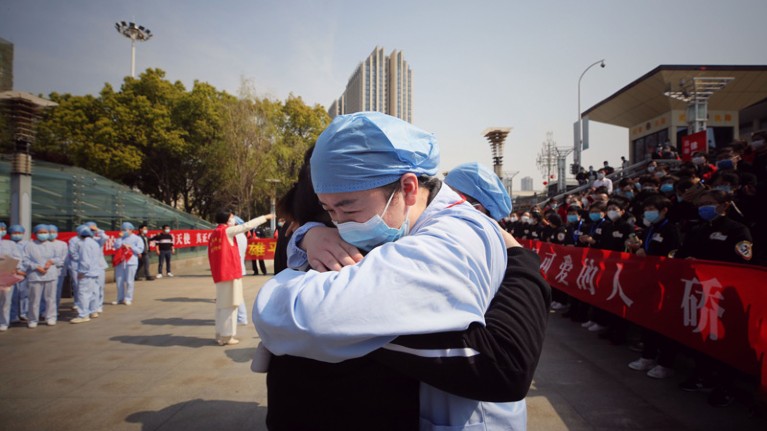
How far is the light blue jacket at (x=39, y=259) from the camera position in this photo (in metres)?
7.09

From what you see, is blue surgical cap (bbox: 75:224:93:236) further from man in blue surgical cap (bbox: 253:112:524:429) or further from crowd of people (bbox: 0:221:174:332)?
man in blue surgical cap (bbox: 253:112:524:429)

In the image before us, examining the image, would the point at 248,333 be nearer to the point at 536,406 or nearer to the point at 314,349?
the point at 536,406

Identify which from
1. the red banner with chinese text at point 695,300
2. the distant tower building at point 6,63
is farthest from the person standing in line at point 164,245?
the red banner with chinese text at point 695,300

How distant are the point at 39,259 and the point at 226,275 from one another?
4284 mm

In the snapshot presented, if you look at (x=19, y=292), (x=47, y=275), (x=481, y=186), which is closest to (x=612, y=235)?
(x=481, y=186)

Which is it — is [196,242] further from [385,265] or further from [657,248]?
[385,265]

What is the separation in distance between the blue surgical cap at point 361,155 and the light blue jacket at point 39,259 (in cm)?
883

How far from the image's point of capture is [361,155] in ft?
3.14

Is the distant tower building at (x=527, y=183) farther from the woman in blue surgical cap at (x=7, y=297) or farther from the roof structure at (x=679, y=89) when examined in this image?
the woman in blue surgical cap at (x=7, y=297)

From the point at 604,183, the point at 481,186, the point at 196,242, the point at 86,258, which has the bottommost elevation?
the point at 196,242

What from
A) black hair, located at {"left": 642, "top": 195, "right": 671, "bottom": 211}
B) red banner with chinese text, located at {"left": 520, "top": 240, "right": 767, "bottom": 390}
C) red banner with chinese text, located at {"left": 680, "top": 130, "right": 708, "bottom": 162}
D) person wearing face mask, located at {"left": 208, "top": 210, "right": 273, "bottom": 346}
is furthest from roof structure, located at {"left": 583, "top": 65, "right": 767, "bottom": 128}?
person wearing face mask, located at {"left": 208, "top": 210, "right": 273, "bottom": 346}

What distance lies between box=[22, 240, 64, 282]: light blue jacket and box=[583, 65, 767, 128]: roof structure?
985 inches

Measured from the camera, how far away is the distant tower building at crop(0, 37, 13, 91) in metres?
2.82

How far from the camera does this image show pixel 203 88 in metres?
24.5
